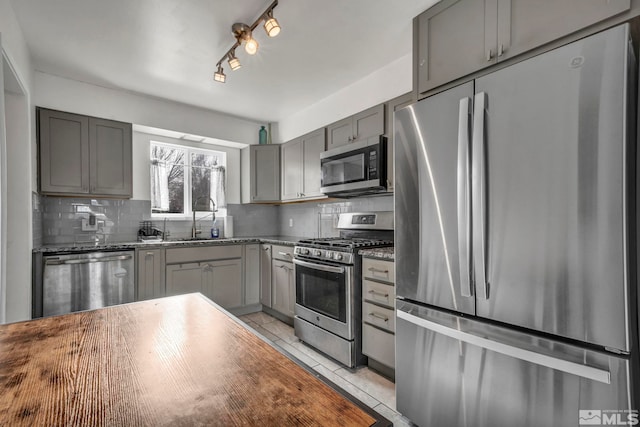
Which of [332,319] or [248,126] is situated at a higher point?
[248,126]

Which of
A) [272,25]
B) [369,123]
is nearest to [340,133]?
[369,123]

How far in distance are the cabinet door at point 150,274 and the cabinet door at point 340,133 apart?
207 cm

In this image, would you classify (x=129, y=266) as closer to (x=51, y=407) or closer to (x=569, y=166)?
(x=51, y=407)

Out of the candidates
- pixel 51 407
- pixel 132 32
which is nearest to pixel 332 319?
pixel 51 407

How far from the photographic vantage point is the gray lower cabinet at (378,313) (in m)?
2.15

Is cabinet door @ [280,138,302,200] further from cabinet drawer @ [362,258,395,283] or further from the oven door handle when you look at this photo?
cabinet drawer @ [362,258,395,283]

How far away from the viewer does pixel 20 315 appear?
7.47 ft

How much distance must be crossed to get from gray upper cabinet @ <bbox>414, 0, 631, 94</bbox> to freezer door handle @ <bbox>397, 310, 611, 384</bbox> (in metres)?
1.37

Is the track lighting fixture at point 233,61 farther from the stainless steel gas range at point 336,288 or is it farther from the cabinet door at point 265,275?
the cabinet door at point 265,275

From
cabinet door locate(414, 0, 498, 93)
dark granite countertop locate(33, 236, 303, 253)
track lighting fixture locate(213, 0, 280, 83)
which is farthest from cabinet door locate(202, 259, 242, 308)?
cabinet door locate(414, 0, 498, 93)

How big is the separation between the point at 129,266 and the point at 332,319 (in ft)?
6.62

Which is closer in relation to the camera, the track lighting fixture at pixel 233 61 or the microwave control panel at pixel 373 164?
the track lighting fixture at pixel 233 61

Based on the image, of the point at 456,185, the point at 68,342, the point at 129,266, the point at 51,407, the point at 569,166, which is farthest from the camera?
the point at 129,266

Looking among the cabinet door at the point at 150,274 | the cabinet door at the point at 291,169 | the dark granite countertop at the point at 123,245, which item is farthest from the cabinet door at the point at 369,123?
the cabinet door at the point at 150,274
